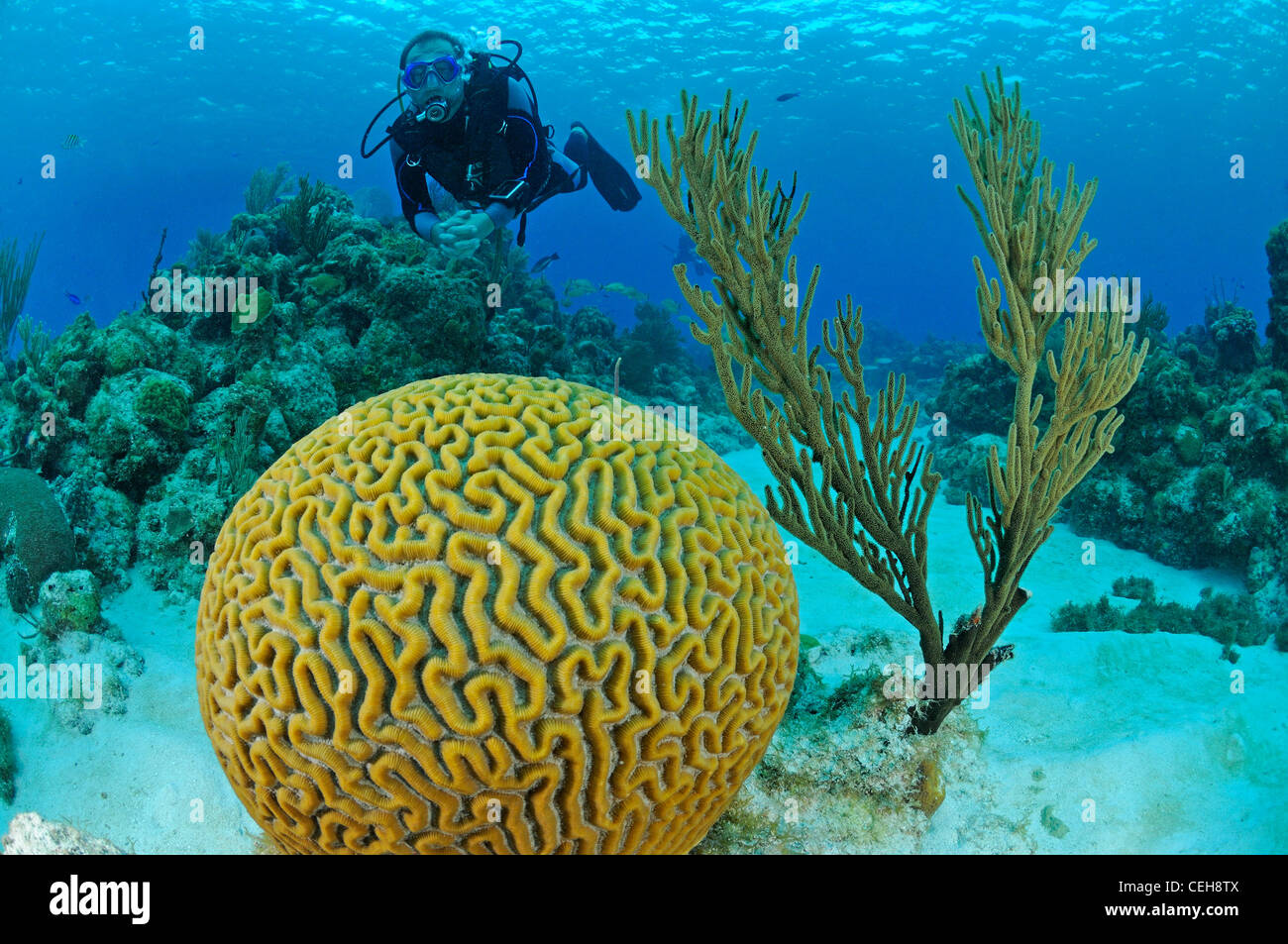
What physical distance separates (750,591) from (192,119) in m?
57.3

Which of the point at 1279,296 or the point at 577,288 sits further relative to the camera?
the point at 577,288

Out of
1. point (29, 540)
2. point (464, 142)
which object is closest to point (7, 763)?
point (29, 540)

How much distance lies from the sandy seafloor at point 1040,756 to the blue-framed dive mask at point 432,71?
5375 millimetres

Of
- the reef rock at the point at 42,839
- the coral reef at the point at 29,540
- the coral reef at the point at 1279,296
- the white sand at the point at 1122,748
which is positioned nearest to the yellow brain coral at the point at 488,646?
the reef rock at the point at 42,839

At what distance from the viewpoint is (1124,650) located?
4.97 meters

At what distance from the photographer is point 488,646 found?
2211 millimetres

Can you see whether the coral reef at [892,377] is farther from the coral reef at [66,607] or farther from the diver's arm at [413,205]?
the coral reef at [66,607]

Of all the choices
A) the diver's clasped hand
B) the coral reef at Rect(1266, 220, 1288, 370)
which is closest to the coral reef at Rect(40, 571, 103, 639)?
the diver's clasped hand

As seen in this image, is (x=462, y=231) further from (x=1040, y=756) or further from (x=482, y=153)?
(x=1040, y=756)

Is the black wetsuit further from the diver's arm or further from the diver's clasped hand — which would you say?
the diver's clasped hand

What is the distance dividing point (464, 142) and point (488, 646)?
19.9ft

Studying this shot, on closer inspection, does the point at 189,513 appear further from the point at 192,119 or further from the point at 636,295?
the point at 192,119

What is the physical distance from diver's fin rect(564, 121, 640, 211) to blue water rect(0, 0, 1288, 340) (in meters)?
9.68

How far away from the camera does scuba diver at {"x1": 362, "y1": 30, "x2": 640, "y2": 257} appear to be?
249 inches
